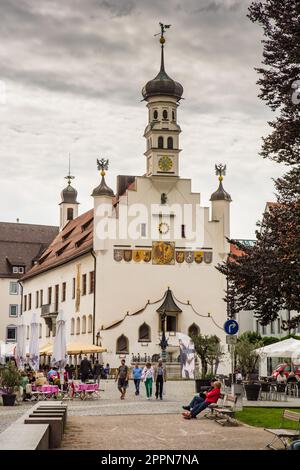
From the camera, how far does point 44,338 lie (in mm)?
79875

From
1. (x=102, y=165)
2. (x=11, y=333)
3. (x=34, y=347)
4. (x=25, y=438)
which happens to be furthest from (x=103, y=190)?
(x=25, y=438)

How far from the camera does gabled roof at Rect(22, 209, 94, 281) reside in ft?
234

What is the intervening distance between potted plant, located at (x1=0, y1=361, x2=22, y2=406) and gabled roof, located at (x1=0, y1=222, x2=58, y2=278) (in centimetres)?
6561

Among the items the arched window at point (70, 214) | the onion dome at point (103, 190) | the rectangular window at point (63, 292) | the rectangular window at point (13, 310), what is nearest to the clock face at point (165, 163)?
the onion dome at point (103, 190)

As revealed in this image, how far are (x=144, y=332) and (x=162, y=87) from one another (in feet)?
63.2

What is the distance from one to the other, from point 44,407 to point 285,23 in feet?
36.5

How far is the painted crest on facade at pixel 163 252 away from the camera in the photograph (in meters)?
67.2

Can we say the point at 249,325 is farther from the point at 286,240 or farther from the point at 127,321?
the point at 286,240

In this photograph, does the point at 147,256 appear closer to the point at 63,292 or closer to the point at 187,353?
the point at 63,292

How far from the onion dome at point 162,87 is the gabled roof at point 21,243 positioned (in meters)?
31.6

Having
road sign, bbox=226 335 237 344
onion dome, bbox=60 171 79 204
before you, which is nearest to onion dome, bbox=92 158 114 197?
onion dome, bbox=60 171 79 204

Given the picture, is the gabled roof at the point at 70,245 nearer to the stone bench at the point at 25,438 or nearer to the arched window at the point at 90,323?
the arched window at the point at 90,323

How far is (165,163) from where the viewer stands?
2692 inches

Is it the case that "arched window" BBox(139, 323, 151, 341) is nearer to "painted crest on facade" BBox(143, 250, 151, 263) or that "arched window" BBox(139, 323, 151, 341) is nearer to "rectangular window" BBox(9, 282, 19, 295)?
"painted crest on facade" BBox(143, 250, 151, 263)
